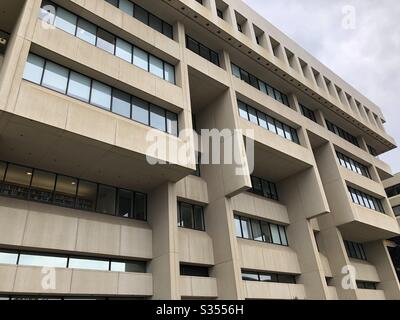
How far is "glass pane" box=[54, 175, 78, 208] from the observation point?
15.5 m

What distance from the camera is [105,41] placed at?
56.6 feet

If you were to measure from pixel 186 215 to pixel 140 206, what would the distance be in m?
3.39

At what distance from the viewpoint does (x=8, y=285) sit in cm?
1224

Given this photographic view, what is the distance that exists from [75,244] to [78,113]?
6.07 metres

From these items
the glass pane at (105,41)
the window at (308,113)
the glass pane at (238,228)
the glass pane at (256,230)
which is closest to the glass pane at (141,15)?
the glass pane at (105,41)

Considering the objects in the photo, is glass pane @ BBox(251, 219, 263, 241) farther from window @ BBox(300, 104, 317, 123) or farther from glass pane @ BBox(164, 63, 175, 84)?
window @ BBox(300, 104, 317, 123)

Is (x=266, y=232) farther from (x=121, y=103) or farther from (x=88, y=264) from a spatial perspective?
(x=121, y=103)

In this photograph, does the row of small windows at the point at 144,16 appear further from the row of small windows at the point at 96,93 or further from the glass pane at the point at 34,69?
the glass pane at the point at 34,69

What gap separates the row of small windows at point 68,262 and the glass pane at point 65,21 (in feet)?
35.3

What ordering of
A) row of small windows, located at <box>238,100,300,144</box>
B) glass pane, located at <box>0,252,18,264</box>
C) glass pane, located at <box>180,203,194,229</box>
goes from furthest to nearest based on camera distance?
1. row of small windows, located at <box>238,100,300,144</box>
2. glass pane, located at <box>180,203,194,229</box>
3. glass pane, located at <box>0,252,18,264</box>

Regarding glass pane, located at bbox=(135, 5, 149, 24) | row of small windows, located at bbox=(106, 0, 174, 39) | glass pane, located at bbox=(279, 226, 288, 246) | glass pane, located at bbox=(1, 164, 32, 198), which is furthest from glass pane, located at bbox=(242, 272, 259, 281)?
glass pane, located at bbox=(135, 5, 149, 24)

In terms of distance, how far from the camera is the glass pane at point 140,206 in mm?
18219

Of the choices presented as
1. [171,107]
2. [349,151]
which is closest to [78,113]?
[171,107]

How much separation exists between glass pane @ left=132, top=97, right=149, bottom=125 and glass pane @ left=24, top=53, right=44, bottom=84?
4.68 metres
